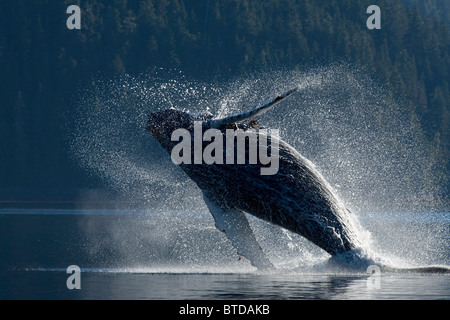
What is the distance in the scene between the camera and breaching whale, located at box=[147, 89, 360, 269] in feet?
54.0

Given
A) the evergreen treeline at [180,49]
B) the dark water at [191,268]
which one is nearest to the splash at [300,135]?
the evergreen treeline at [180,49]

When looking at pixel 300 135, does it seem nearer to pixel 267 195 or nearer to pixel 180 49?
pixel 180 49

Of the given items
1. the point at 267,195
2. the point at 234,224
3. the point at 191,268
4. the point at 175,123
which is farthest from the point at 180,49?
the point at 267,195

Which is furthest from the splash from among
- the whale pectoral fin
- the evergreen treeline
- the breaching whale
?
the breaching whale

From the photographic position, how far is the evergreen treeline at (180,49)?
319ft

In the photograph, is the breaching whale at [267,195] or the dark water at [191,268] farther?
the breaching whale at [267,195]

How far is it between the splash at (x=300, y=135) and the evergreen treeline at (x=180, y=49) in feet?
13.8

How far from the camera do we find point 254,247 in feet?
56.9

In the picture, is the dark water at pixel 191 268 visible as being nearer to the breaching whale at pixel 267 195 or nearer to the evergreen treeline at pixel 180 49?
the breaching whale at pixel 267 195

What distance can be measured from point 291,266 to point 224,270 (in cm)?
158

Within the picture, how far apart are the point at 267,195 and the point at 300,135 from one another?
58.9 meters

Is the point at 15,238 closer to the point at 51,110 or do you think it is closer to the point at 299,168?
the point at 299,168

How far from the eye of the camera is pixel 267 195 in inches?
652
